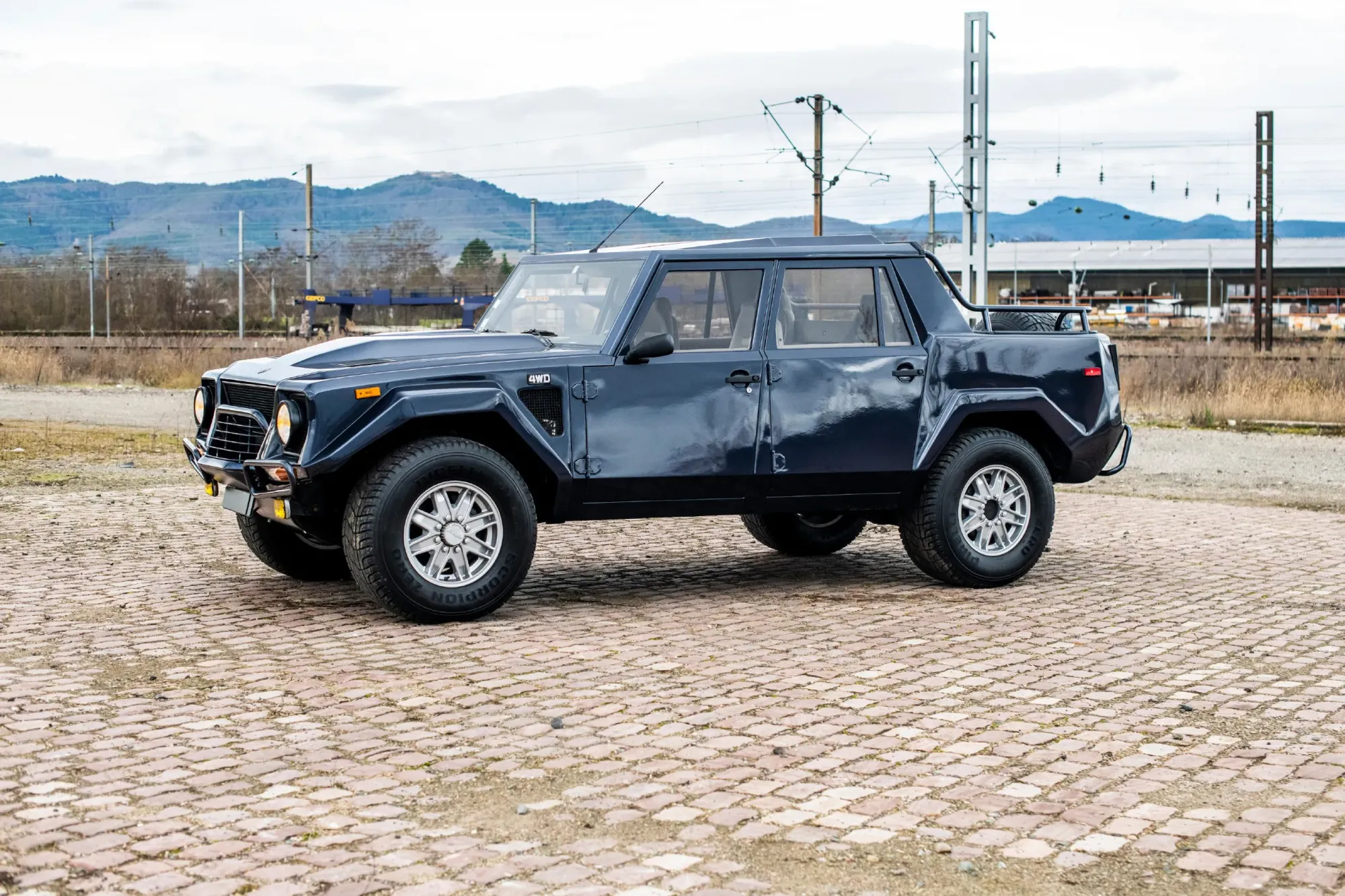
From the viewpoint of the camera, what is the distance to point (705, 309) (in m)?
9.22

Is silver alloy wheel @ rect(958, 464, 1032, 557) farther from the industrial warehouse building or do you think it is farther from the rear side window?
the industrial warehouse building

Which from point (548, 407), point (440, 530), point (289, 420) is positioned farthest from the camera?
point (548, 407)

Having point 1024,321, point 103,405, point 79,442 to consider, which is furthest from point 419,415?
point 103,405

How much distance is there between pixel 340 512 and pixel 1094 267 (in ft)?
337

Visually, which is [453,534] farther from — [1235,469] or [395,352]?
[1235,469]

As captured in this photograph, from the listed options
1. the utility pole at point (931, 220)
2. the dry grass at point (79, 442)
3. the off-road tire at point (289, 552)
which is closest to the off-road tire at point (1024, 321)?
the off-road tire at point (289, 552)

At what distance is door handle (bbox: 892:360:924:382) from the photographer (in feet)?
31.1

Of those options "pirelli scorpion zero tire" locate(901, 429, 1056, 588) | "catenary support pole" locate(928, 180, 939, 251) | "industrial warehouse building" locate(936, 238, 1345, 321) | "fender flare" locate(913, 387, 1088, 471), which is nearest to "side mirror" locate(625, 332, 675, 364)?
"fender flare" locate(913, 387, 1088, 471)

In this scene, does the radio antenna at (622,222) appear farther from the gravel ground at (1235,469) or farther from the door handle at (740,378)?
the gravel ground at (1235,469)

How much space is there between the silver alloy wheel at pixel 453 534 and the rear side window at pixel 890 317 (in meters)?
2.65

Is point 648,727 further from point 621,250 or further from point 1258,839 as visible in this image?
point 621,250

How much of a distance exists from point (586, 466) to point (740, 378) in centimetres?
102

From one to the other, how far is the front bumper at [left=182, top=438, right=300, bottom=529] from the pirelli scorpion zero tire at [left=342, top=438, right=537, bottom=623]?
0.31m

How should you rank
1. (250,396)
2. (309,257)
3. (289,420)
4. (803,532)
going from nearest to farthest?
1. (289,420)
2. (250,396)
3. (803,532)
4. (309,257)
